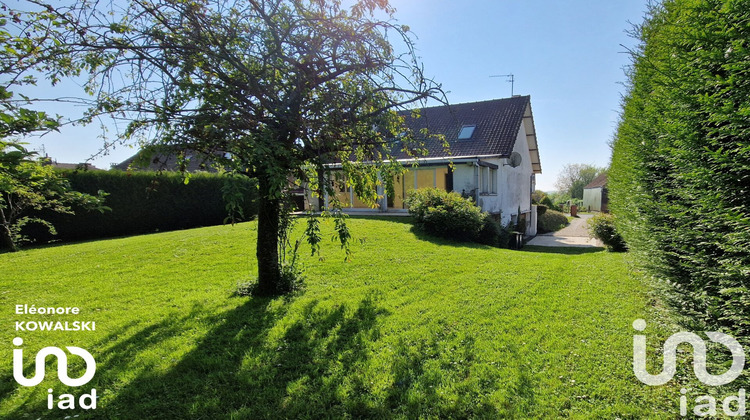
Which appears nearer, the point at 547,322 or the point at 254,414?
the point at 254,414

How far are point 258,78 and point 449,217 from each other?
8.78 m

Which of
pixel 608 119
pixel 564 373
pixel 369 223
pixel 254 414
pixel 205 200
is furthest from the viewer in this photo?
pixel 205 200

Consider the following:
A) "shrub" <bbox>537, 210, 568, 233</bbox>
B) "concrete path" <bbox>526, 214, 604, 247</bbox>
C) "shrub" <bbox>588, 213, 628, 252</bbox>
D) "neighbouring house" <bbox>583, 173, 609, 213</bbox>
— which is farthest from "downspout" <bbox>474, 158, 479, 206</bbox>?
"neighbouring house" <bbox>583, 173, 609, 213</bbox>

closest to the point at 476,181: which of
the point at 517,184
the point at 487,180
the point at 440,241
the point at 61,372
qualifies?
the point at 487,180

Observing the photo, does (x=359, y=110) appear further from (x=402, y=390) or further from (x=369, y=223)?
(x=369, y=223)

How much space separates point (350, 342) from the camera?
396 centimetres

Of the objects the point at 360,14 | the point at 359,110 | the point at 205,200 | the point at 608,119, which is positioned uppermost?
the point at 360,14

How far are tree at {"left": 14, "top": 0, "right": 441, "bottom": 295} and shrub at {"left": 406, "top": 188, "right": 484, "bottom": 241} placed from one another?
663cm

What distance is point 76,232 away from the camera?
532 inches

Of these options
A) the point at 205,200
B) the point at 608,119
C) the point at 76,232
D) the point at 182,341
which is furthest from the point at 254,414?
the point at 205,200

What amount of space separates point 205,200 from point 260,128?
1594cm

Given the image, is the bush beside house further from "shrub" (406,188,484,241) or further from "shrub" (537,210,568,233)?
"shrub" (537,210,568,233)

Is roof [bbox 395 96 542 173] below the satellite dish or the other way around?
the other way around

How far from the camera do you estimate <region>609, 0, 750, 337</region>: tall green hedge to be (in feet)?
7.63
